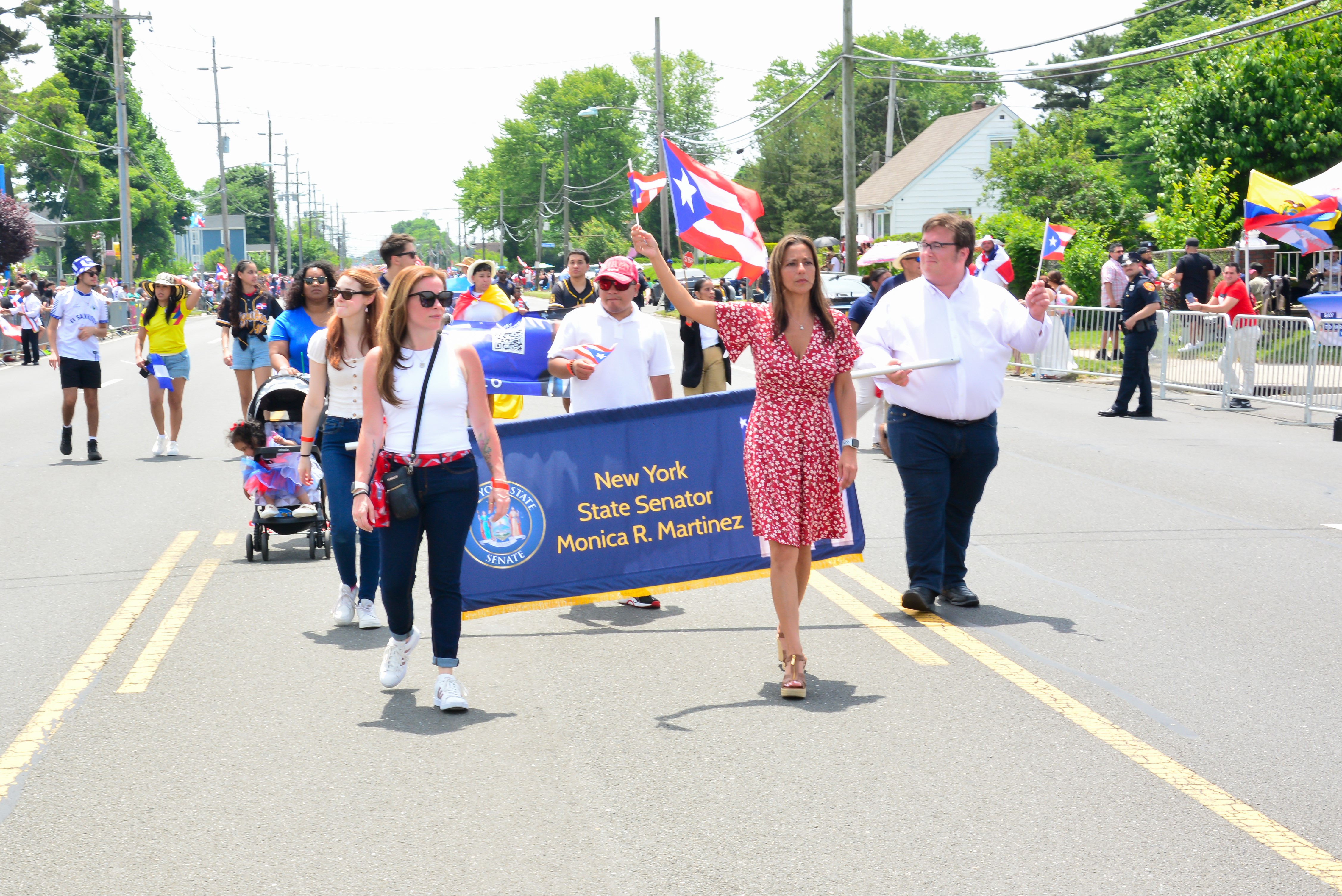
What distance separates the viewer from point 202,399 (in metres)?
20.0

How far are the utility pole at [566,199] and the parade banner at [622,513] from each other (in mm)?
81855

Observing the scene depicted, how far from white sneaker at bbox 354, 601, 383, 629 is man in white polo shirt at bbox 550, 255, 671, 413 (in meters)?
1.50

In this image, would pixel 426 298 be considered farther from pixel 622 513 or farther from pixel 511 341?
pixel 511 341

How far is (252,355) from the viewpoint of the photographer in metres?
13.1

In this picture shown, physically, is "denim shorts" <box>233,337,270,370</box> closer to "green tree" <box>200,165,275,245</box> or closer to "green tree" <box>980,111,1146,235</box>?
"green tree" <box>980,111,1146,235</box>

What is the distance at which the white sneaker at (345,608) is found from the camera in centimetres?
701

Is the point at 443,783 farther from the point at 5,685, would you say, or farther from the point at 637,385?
the point at 637,385

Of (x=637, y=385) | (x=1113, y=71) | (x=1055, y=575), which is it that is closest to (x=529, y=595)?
(x=637, y=385)

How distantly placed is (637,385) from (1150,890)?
4329 millimetres

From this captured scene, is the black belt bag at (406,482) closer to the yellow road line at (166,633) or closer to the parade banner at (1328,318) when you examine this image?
the yellow road line at (166,633)

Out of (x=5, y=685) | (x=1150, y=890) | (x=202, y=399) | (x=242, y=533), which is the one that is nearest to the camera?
(x=1150, y=890)

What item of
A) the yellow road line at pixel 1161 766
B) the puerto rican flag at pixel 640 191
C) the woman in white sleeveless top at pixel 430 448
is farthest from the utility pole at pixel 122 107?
the yellow road line at pixel 1161 766

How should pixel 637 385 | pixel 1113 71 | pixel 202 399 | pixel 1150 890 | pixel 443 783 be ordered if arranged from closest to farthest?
pixel 1150 890 < pixel 443 783 < pixel 637 385 < pixel 202 399 < pixel 1113 71

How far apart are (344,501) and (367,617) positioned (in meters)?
0.64
